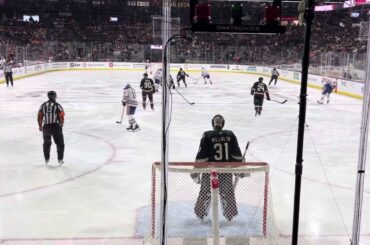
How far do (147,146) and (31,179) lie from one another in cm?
245

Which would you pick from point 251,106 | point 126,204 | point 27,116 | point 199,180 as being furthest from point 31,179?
point 251,106

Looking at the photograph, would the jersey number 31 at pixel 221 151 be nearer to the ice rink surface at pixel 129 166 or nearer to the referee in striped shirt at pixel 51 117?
the ice rink surface at pixel 129 166

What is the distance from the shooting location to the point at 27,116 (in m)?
10.8

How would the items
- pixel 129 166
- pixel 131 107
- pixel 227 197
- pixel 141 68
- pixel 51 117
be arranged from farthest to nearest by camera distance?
pixel 141 68
pixel 131 107
pixel 129 166
pixel 51 117
pixel 227 197

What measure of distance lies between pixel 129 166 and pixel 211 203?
3151 millimetres

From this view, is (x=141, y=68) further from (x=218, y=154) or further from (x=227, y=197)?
(x=227, y=197)

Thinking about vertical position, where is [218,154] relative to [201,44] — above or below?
below

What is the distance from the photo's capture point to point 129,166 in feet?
20.9

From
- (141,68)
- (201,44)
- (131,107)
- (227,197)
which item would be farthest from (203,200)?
(141,68)

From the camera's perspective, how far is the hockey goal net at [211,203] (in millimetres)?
3455

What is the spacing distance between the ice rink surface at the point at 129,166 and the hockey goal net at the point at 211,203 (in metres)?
0.35

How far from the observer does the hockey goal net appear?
346cm

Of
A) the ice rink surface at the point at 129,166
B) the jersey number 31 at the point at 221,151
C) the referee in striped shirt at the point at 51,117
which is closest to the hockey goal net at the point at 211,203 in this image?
the jersey number 31 at the point at 221,151

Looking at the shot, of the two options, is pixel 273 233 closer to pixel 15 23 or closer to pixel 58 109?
pixel 58 109
